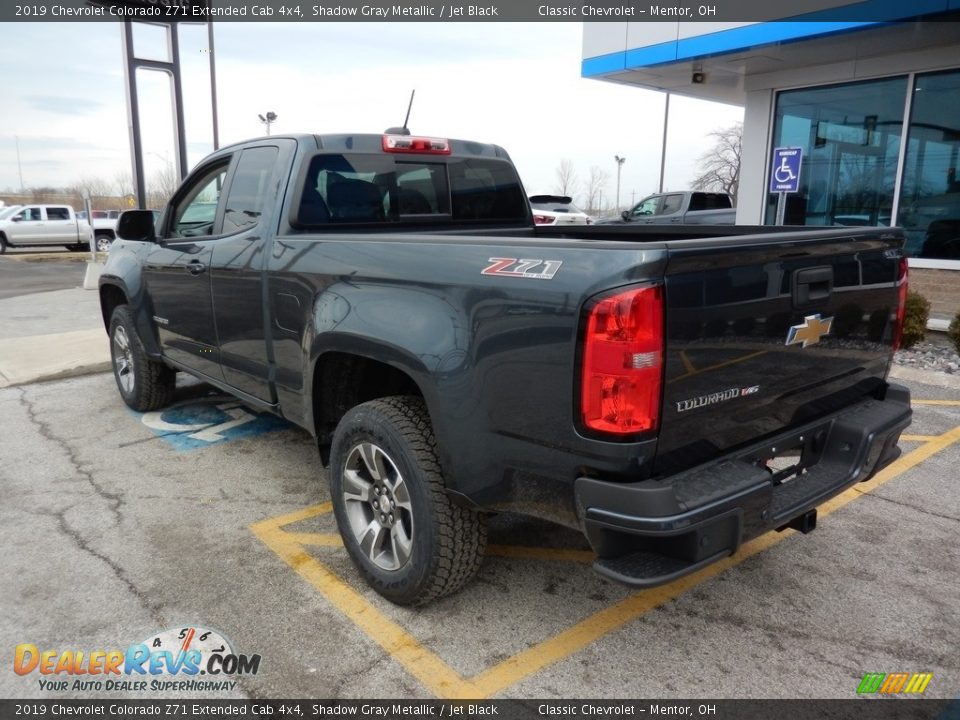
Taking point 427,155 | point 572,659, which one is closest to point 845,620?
point 572,659

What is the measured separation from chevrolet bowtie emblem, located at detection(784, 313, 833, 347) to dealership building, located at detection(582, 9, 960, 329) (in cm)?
686

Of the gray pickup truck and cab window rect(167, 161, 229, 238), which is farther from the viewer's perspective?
the gray pickup truck

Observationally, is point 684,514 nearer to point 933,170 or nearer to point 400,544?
point 400,544

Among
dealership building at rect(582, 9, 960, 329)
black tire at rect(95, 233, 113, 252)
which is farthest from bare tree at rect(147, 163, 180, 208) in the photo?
dealership building at rect(582, 9, 960, 329)

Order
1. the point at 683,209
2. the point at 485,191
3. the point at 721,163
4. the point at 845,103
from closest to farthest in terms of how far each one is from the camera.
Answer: the point at 485,191 < the point at 845,103 < the point at 683,209 < the point at 721,163

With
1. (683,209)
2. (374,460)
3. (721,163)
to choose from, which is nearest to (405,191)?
(374,460)

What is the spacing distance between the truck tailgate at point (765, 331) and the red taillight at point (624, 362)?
0.16 ft

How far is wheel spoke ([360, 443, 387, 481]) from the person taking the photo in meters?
2.88

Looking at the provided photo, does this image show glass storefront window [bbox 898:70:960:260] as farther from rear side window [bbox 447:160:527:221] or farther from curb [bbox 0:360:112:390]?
curb [bbox 0:360:112:390]

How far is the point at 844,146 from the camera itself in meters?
10.4

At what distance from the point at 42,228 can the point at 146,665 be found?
28501mm

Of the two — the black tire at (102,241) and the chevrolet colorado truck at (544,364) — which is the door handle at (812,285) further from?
the black tire at (102,241)

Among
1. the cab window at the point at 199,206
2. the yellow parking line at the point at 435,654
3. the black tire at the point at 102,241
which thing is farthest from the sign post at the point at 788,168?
the black tire at the point at 102,241

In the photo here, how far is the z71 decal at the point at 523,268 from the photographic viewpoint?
218cm
